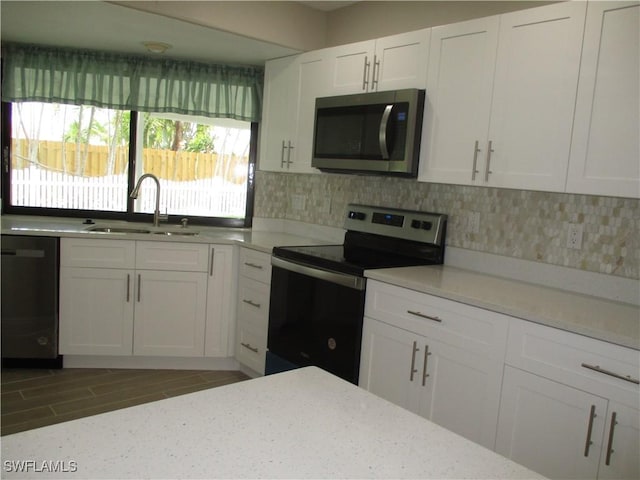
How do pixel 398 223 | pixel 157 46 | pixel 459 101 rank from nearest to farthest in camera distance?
1. pixel 459 101
2. pixel 398 223
3. pixel 157 46

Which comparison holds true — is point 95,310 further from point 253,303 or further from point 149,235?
point 253,303

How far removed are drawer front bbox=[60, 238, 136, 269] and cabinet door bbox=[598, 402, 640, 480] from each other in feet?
8.75

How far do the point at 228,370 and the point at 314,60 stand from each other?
2104 millimetres

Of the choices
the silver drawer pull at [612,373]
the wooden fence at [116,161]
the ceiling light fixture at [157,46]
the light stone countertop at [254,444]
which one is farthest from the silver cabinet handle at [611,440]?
the ceiling light fixture at [157,46]

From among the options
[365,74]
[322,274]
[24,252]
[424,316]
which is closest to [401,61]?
[365,74]

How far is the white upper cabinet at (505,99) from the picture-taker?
6.79 ft

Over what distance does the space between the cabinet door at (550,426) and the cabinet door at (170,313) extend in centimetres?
205

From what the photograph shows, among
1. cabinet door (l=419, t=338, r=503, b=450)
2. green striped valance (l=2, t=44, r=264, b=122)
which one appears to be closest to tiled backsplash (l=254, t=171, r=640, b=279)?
cabinet door (l=419, t=338, r=503, b=450)

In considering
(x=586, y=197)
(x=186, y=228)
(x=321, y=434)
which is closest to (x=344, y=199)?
(x=186, y=228)

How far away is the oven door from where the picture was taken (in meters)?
2.46

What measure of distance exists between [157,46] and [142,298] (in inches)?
65.5

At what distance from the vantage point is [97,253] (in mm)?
3193

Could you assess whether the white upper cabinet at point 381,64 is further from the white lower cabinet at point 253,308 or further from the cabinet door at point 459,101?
the white lower cabinet at point 253,308

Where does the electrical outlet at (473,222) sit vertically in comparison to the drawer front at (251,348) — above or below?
above
